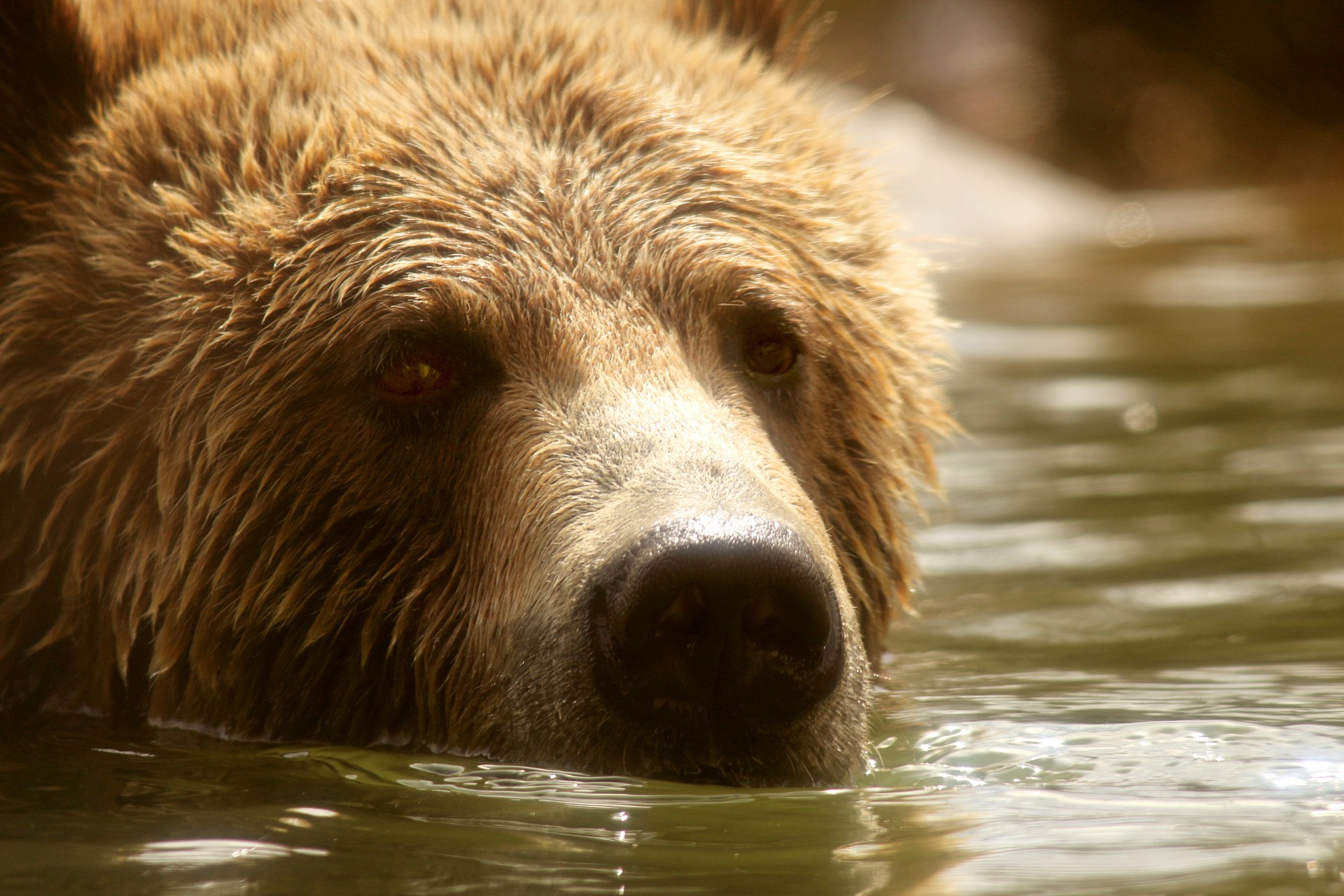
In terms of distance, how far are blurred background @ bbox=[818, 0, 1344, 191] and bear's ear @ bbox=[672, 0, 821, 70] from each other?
17.5 m

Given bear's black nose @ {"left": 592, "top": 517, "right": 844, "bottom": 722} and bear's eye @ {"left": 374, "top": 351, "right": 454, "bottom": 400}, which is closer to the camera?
bear's black nose @ {"left": 592, "top": 517, "right": 844, "bottom": 722}

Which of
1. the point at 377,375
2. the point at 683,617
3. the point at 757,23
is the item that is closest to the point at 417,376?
the point at 377,375

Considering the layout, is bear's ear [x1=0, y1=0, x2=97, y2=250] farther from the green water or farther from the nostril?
the nostril

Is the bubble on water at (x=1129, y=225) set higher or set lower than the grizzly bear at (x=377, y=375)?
higher

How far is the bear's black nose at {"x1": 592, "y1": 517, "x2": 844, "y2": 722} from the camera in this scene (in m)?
3.51

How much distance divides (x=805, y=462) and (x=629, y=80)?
3.88ft

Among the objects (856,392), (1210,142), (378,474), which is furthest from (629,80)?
(1210,142)

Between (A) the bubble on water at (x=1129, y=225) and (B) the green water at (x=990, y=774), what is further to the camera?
(A) the bubble on water at (x=1129, y=225)

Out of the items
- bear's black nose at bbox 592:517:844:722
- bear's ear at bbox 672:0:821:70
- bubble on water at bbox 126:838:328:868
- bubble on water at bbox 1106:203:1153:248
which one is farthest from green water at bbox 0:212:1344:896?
bubble on water at bbox 1106:203:1153:248

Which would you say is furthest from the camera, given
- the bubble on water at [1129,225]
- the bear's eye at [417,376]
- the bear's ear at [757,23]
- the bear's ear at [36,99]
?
the bubble on water at [1129,225]

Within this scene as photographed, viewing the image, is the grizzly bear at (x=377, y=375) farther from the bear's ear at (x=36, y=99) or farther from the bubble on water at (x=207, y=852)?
the bubble on water at (x=207, y=852)

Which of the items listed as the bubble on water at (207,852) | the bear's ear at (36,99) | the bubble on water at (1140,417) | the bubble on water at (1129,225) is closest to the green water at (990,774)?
the bubble on water at (207,852)

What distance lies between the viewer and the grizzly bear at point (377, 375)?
4062mm

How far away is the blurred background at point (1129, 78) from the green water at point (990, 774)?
54.0 feet
